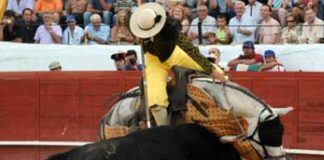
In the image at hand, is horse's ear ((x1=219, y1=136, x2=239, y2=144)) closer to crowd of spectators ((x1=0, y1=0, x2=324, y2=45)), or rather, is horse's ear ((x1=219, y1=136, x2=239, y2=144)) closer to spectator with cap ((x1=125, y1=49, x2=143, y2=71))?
crowd of spectators ((x1=0, y1=0, x2=324, y2=45))

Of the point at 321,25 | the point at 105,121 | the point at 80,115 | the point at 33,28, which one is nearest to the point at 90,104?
the point at 80,115

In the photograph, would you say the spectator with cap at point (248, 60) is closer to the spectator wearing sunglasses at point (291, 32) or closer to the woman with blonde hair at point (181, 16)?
the spectator wearing sunglasses at point (291, 32)

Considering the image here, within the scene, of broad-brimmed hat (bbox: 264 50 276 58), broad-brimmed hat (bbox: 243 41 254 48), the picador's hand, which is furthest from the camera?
broad-brimmed hat (bbox: 243 41 254 48)

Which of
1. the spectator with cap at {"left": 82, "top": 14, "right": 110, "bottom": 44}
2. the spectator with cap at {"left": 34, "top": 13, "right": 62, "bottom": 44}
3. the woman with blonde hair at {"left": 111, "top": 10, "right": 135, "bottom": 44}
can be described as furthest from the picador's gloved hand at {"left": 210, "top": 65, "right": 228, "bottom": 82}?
the spectator with cap at {"left": 34, "top": 13, "right": 62, "bottom": 44}

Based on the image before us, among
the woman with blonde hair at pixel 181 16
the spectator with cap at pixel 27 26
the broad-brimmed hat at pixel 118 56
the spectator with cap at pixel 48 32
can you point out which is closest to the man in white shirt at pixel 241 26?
the woman with blonde hair at pixel 181 16

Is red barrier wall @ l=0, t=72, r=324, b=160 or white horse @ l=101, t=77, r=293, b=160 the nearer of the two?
white horse @ l=101, t=77, r=293, b=160

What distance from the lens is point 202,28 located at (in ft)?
40.2

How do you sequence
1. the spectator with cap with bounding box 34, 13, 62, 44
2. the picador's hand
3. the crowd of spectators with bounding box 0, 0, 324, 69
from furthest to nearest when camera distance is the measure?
the spectator with cap with bounding box 34, 13, 62, 44 < the crowd of spectators with bounding box 0, 0, 324, 69 < the picador's hand

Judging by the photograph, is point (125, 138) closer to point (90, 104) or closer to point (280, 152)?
point (280, 152)

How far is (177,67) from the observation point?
7012mm

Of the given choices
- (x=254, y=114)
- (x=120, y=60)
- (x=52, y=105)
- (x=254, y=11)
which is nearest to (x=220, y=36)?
(x=254, y=11)

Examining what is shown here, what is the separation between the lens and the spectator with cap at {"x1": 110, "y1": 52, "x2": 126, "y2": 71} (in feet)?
39.5

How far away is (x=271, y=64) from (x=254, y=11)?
82cm

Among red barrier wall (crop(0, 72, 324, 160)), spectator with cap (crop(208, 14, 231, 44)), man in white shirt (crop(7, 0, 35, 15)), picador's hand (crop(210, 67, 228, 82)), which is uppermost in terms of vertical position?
man in white shirt (crop(7, 0, 35, 15))
